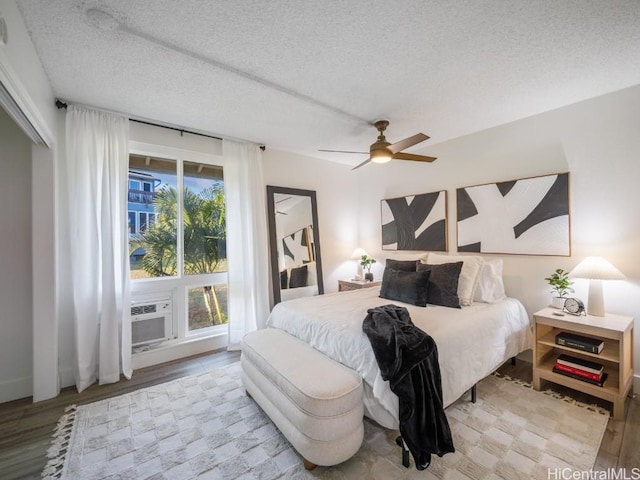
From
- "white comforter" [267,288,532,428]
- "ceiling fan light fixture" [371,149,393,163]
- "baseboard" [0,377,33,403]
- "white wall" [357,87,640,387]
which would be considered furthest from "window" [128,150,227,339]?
"white wall" [357,87,640,387]

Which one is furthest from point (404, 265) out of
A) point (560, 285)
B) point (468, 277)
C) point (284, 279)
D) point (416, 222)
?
point (284, 279)

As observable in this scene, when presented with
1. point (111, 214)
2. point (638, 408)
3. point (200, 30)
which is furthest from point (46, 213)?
point (638, 408)

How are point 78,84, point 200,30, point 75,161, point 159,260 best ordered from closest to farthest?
point 200,30, point 78,84, point 75,161, point 159,260

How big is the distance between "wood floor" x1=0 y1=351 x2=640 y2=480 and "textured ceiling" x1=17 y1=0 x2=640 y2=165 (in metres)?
2.66

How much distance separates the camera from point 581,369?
2262 mm

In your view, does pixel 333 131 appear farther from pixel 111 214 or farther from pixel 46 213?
pixel 46 213

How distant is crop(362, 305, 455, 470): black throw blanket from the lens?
1.57m

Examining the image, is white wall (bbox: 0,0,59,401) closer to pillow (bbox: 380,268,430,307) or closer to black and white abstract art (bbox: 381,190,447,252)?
pillow (bbox: 380,268,430,307)

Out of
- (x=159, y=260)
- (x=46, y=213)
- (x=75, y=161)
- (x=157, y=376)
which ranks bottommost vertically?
(x=157, y=376)

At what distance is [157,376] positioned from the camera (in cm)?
282

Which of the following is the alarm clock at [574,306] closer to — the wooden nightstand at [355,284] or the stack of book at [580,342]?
the stack of book at [580,342]

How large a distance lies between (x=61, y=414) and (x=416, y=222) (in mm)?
4237

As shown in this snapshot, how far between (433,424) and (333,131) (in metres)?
3.03

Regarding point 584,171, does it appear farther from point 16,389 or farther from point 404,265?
point 16,389
